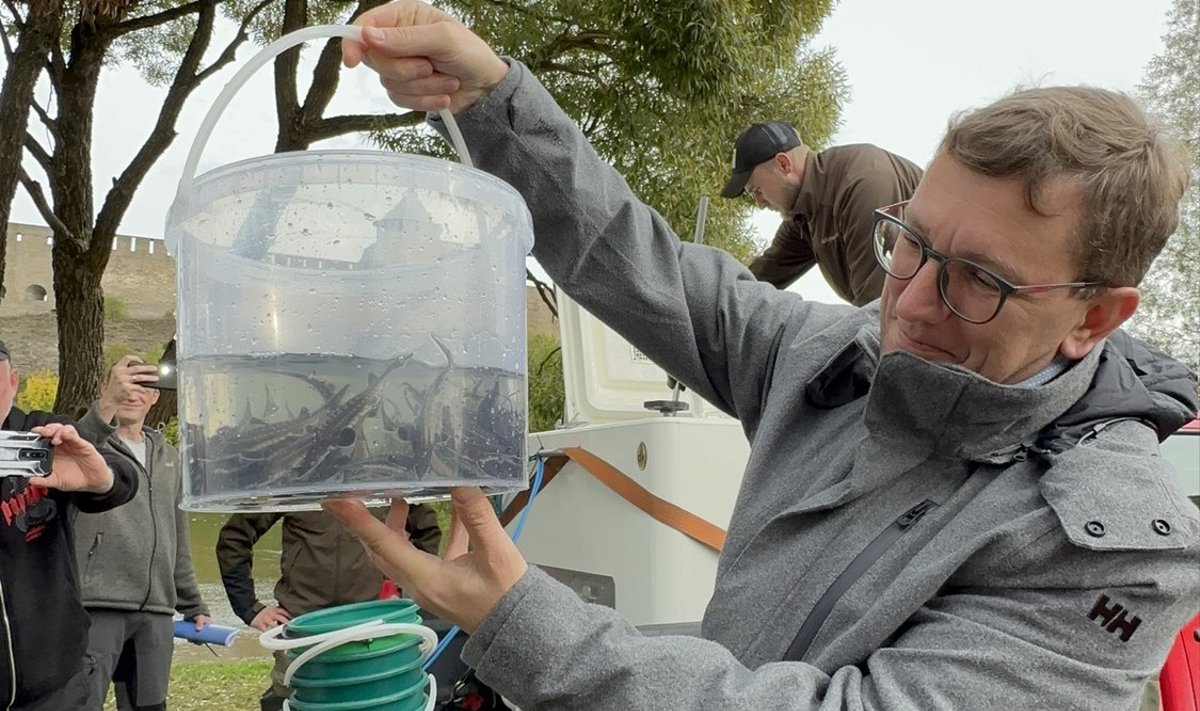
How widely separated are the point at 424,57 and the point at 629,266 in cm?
39

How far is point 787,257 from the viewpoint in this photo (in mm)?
3736

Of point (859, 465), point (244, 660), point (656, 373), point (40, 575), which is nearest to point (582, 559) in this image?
point (656, 373)

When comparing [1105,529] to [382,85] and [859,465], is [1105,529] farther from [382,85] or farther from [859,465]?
[382,85]

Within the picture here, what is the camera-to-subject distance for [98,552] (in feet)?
14.3

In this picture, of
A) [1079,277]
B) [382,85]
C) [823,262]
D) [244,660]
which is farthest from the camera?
[244,660]

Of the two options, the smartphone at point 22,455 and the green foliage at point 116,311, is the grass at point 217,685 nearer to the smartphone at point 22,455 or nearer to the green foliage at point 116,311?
the smartphone at point 22,455

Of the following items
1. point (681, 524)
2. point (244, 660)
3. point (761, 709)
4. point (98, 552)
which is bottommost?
point (244, 660)

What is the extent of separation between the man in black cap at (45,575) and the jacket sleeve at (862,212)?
2.62 m

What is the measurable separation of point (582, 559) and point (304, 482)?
2.60 m

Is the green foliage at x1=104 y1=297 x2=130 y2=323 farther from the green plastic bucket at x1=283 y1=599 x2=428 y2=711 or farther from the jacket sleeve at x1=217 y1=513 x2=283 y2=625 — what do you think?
the green plastic bucket at x1=283 y1=599 x2=428 y2=711

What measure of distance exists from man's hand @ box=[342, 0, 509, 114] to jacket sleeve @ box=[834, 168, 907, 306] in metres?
2.06

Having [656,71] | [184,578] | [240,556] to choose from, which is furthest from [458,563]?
[656,71]

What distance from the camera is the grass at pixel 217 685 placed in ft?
20.6

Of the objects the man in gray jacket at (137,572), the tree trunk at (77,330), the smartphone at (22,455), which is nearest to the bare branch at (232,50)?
the tree trunk at (77,330)
